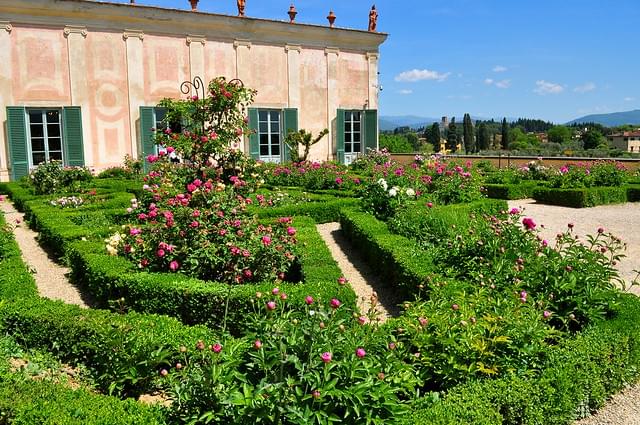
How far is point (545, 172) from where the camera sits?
50.5 feet

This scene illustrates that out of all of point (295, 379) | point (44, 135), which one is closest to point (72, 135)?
point (44, 135)

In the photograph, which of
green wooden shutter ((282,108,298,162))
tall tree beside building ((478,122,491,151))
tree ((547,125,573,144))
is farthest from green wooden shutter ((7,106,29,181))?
tree ((547,125,573,144))

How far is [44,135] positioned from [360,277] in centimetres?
1235

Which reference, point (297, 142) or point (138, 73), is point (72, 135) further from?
point (297, 142)

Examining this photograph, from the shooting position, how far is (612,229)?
966cm

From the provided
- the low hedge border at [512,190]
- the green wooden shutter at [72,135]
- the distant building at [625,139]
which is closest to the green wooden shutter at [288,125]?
the green wooden shutter at [72,135]

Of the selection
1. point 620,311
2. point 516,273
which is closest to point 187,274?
point 516,273

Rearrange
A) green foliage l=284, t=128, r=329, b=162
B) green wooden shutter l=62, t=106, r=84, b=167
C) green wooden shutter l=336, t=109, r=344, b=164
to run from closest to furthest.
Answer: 1. green wooden shutter l=62, t=106, r=84, b=167
2. green foliage l=284, t=128, r=329, b=162
3. green wooden shutter l=336, t=109, r=344, b=164

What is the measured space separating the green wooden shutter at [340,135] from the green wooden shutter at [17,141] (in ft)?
33.5

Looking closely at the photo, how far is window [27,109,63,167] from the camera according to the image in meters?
15.5

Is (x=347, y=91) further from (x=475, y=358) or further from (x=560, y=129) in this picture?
(x=560, y=129)

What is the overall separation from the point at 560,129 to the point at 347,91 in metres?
78.0

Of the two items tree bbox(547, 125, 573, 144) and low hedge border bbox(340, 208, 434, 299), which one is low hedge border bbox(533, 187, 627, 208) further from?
tree bbox(547, 125, 573, 144)

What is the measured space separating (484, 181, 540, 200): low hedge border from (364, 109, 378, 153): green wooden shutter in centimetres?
772
